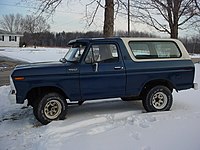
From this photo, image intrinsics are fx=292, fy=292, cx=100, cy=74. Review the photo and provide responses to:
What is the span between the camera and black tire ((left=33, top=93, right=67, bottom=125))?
21.4 ft

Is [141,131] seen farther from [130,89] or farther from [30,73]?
[30,73]

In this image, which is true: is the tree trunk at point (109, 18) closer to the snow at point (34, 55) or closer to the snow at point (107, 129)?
the snow at point (107, 129)

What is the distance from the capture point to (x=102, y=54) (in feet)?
22.6

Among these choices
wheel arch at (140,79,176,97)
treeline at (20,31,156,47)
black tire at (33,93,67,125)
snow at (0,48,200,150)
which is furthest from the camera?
treeline at (20,31,156,47)

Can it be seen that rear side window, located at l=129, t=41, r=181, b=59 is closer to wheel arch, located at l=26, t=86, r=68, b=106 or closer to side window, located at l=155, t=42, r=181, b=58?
side window, located at l=155, t=42, r=181, b=58

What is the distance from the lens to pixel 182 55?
752 cm

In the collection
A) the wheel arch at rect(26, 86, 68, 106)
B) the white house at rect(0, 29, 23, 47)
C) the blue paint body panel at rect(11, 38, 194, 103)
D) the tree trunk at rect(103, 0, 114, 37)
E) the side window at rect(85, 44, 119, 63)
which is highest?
the white house at rect(0, 29, 23, 47)

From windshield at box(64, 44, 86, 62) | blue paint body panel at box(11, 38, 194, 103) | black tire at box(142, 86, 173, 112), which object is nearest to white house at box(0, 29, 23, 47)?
windshield at box(64, 44, 86, 62)

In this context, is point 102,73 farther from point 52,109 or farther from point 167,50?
point 167,50

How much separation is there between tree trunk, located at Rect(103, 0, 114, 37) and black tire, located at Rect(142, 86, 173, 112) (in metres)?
5.46

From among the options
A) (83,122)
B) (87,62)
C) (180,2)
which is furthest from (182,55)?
(180,2)

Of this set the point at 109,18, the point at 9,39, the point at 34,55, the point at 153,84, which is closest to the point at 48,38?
the point at 9,39

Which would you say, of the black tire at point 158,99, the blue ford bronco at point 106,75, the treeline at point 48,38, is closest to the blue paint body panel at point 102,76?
→ the blue ford bronco at point 106,75

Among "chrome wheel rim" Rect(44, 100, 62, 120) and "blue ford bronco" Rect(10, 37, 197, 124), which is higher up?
"blue ford bronco" Rect(10, 37, 197, 124)
